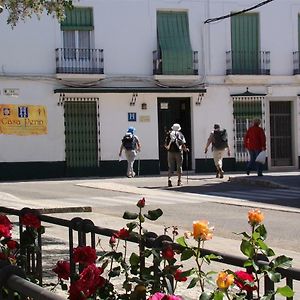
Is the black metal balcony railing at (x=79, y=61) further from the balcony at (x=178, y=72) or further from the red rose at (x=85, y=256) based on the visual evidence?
the red rose at (x=85, y=256)

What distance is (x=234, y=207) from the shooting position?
1405 cm

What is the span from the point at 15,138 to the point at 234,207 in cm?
1230

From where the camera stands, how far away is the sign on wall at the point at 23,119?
78.9 feet

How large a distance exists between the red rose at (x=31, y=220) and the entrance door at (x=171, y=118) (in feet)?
Result: 69.2

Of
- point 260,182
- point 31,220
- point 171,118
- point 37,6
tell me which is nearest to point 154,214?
point 31,220

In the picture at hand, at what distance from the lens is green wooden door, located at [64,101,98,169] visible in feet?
82.4

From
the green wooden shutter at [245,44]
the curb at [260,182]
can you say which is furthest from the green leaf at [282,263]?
the green wooden shutter at [245,44]

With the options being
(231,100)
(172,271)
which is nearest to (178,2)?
(231,100)

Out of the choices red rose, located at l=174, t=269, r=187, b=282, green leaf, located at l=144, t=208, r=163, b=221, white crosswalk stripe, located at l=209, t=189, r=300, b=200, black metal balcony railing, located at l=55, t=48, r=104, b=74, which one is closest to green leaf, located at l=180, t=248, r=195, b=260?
red rose, located at l=174, t=269, r=187, b=282

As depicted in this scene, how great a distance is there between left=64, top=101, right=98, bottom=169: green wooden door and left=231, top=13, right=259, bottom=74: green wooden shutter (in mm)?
6030

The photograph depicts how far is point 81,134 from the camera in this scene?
2531 centimetres

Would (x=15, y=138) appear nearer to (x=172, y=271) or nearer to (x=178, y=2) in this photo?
Answer: (x=178, y=2)

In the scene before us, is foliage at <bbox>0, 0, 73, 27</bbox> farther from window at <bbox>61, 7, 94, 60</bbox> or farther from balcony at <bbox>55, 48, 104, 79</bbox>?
window at <bbox>61, 7, 94, 60</bbox>

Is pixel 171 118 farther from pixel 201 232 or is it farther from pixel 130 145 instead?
pixel 201 232
